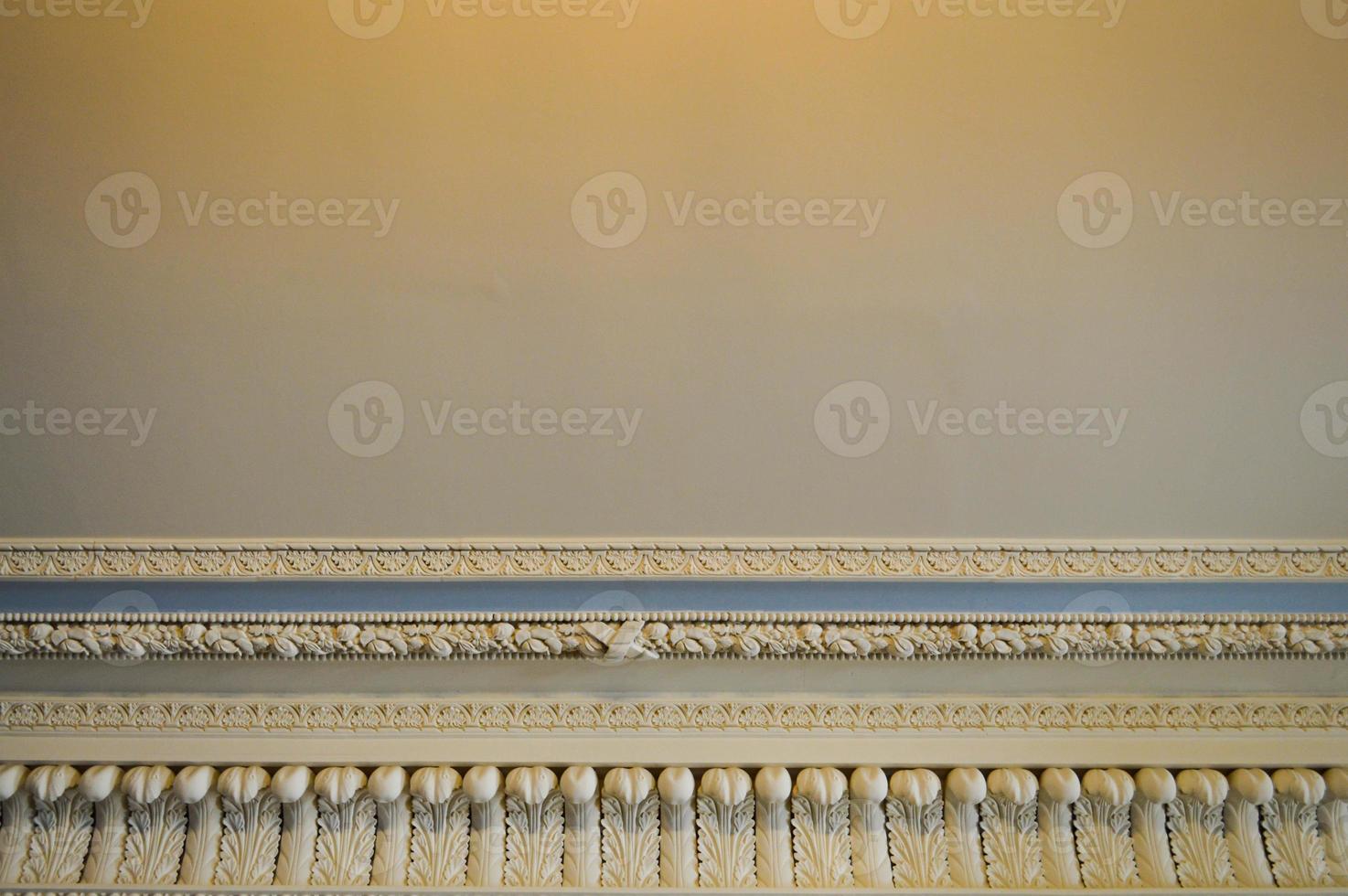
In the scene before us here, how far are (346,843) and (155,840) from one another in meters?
0.35

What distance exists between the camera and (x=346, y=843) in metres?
1.68

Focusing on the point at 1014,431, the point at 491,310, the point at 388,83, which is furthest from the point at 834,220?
the point at 388,83

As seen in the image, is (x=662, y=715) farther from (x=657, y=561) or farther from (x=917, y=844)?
(x=917, y=844)

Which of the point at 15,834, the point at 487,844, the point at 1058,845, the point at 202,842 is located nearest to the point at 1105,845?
the point at 1058,845

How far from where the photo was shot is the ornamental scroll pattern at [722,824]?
1.66 meters

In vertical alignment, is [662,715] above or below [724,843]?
above

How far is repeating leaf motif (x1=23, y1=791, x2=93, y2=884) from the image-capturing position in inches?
65.6

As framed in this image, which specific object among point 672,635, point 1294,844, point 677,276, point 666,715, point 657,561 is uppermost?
point 677,276

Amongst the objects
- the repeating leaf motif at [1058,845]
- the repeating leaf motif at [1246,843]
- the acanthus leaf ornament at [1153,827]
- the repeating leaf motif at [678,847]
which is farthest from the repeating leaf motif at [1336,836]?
the repeating leaf motif at [678,847]

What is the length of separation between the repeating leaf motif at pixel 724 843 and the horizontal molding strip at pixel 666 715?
14 centimetres

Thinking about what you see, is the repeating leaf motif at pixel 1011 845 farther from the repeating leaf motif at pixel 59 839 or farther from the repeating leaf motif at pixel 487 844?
the repeating leaf motif at pixel 59 839

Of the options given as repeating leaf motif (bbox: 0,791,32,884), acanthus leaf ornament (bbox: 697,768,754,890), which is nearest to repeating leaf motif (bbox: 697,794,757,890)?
acanthus leaf ornament (bbox: 697,768,754,890)

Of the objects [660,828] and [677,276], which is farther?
[660,828]

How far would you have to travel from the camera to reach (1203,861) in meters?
1.67
